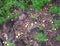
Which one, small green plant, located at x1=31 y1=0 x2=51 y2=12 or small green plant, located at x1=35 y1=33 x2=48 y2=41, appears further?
small green plant, located at x1=31 y1=0 x2=51 y2=12

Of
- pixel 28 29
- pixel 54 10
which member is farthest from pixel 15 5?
pixel 54 10

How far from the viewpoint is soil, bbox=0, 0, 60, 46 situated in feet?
15.2

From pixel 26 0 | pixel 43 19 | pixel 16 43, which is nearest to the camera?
pixel 16 43

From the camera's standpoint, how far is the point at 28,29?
15.8 feet

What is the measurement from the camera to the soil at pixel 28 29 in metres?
4.62

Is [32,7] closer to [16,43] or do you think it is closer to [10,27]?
[10,27]

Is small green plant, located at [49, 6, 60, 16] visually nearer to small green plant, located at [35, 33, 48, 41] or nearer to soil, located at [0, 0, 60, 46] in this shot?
soil, located at [0, 0, 60, 46]

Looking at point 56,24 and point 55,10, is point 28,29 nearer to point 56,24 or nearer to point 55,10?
point 56,24

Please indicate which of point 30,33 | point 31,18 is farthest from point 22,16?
point 30,33

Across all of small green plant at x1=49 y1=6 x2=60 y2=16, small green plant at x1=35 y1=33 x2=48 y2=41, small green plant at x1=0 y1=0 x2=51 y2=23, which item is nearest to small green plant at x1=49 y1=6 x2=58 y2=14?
small green plant at x1=49 y1=6 x2=60 y2=16

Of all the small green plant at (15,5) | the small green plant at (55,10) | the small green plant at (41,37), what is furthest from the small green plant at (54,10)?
the small green plant at (41,37)

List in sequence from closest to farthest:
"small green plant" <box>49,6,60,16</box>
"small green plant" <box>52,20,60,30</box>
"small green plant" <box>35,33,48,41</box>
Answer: "small green plant" <box>35,33,48,41</box> → "small green plant" <box>52,20,60,30</box> → "small green plant" <box>49,6,60,16</box>

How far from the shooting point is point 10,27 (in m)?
4.93

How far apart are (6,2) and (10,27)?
2.51ft
